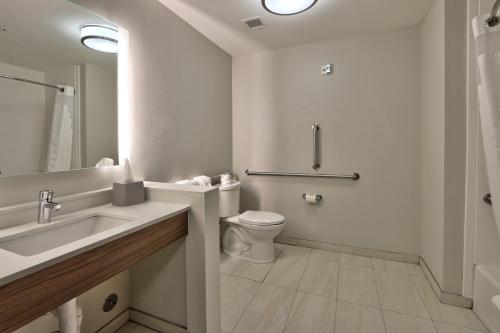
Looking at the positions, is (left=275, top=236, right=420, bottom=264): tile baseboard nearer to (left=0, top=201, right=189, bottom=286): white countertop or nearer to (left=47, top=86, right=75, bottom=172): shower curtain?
(left=0, top=201, right=189, bottom=286): white countertop

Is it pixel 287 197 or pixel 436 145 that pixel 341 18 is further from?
pixel 287 197

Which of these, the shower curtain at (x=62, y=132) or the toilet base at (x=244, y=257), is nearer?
the shower curtain at (x=62, y=132)

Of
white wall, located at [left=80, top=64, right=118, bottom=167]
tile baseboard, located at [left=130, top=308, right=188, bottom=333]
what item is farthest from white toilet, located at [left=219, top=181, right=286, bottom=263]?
white wall, located at [left=80, top=64, right=118, bottom=167]

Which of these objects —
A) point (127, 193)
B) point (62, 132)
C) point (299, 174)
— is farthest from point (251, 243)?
point (62, 132)

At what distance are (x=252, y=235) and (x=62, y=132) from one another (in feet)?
5.36

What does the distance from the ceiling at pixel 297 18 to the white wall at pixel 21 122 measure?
118 cm

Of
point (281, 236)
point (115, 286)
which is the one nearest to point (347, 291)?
point (281, 236)

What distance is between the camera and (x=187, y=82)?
6.97 feet

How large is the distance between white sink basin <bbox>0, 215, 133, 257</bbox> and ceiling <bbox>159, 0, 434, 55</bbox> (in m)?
1.65

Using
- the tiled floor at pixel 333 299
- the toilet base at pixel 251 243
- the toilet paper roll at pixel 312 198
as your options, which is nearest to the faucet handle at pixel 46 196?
the tiled floor at pixel 333 299

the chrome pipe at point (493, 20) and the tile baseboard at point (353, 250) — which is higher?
the chrome pipe at point (493, 20)

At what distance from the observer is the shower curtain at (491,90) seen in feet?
3.72

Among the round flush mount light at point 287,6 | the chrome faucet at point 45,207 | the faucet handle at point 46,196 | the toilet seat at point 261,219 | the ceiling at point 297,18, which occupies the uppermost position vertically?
the ceiling at point 297,18

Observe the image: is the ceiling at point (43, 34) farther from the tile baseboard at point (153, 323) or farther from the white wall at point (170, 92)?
the tile baseboard at point (153, 323)
